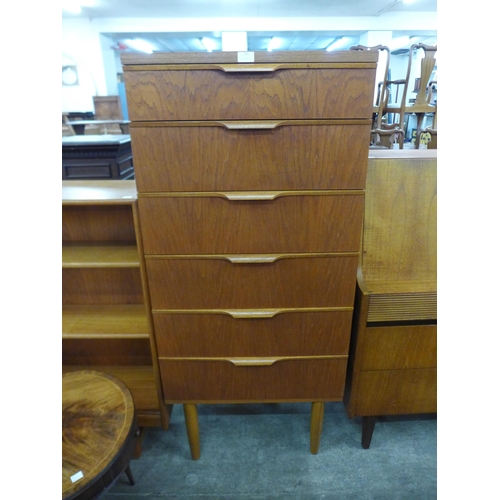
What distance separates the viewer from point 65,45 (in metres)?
6.01

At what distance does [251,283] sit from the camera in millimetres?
1072

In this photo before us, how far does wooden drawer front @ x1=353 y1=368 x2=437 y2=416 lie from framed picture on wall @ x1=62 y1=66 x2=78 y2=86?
7.10m

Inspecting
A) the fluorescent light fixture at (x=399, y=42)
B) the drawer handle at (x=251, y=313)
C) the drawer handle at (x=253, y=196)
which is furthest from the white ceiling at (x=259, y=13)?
the drawer handle at (x=251, y=313)

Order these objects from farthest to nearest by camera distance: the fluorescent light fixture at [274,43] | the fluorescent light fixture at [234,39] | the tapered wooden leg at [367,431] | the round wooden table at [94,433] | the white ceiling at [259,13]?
the fluorescent light fixture at [274,43], the fluorescent light fixture at [234,39], the white ceiling at [259,13], the tapered wooden leg at [367,431], the round wooden table at [94,433]

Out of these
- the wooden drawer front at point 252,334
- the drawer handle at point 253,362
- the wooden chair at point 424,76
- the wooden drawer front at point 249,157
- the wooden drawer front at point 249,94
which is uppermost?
the wooden chair at point 424,76

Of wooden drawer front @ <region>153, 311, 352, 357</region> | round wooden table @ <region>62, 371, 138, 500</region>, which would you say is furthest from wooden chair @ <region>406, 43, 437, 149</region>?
round wooden table @ <region>62, 371, 138, 500</region>

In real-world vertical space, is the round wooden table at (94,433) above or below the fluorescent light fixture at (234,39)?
below

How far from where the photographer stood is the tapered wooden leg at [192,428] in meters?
1.29

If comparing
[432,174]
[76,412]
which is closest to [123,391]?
[76,412]

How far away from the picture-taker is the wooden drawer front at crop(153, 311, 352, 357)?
112 centimetres

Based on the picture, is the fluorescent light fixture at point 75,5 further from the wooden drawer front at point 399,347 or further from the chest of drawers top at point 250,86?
the wooden drawer front at point 399,347

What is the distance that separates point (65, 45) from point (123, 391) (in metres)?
6.99

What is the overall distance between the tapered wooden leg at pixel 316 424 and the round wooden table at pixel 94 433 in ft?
2.18

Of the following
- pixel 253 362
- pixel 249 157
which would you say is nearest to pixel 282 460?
pixel 253 362
